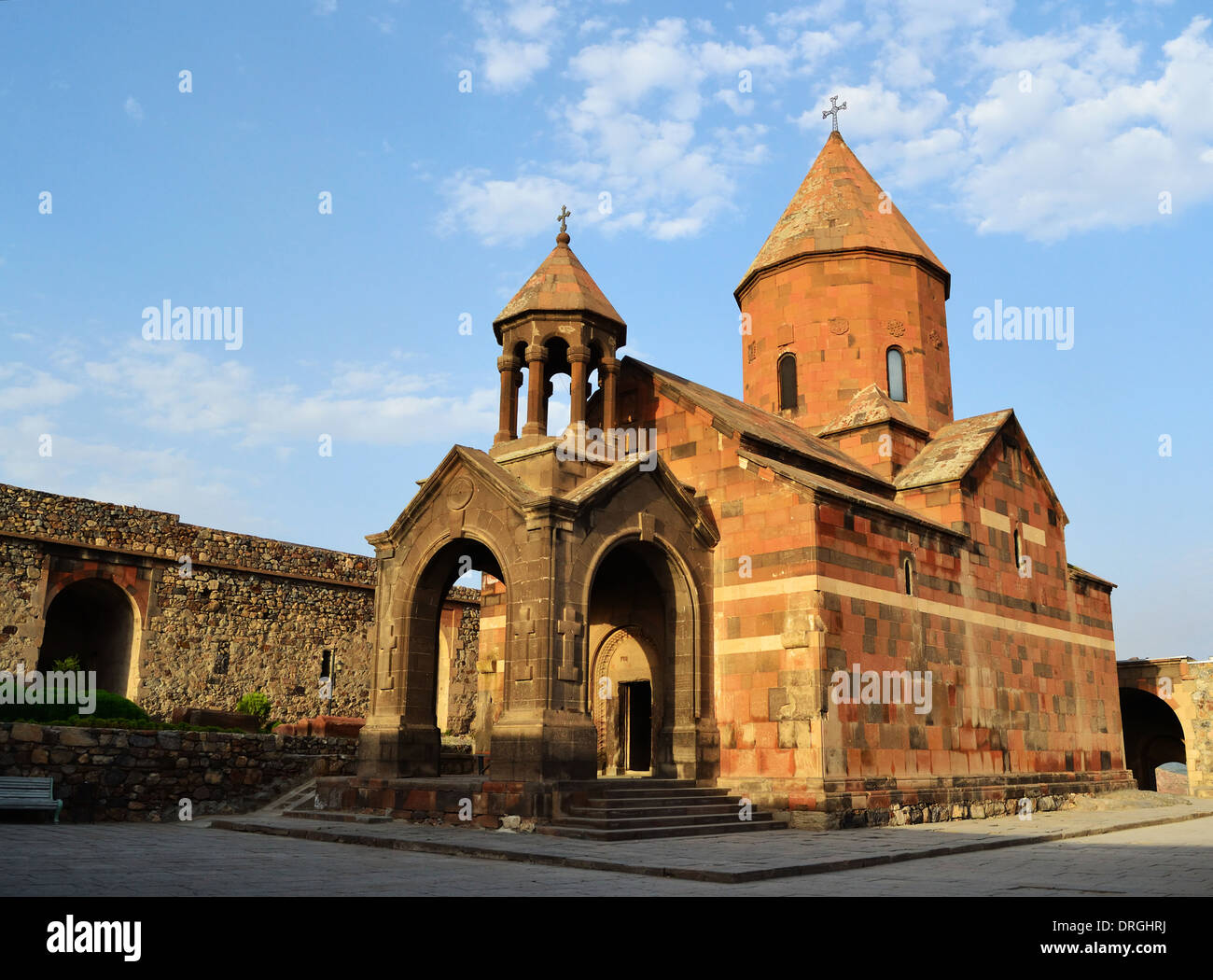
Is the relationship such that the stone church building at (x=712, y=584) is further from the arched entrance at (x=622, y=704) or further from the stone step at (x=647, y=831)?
the stone step at (x=647, y=831)

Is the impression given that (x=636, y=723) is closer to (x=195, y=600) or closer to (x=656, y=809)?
(x=656, y=809)

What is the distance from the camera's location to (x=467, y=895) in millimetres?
7094

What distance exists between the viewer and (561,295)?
632 inches

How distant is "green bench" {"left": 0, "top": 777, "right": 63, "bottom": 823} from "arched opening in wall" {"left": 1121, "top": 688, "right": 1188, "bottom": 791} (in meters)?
31.2

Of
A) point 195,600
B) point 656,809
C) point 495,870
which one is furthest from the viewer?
point 195,600

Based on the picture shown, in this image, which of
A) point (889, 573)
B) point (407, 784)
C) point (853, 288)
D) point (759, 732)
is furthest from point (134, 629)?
point (853, 288)

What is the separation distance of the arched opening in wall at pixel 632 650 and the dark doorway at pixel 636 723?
0.02 metres

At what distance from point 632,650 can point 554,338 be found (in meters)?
5.36

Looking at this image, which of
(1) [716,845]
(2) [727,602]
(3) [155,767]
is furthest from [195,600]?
(1) [716,845]

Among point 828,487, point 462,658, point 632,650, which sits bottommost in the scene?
point 632,650

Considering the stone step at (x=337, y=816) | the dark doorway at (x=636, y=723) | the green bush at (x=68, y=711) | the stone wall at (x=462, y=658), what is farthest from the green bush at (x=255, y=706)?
the dark doorway at (x=636, y=723)

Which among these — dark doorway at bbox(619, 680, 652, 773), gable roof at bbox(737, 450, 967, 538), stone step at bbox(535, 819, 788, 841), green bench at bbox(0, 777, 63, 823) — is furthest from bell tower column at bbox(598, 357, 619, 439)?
green bench at bbox(0, 777, 63, 823)

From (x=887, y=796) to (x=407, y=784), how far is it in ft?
22.3
